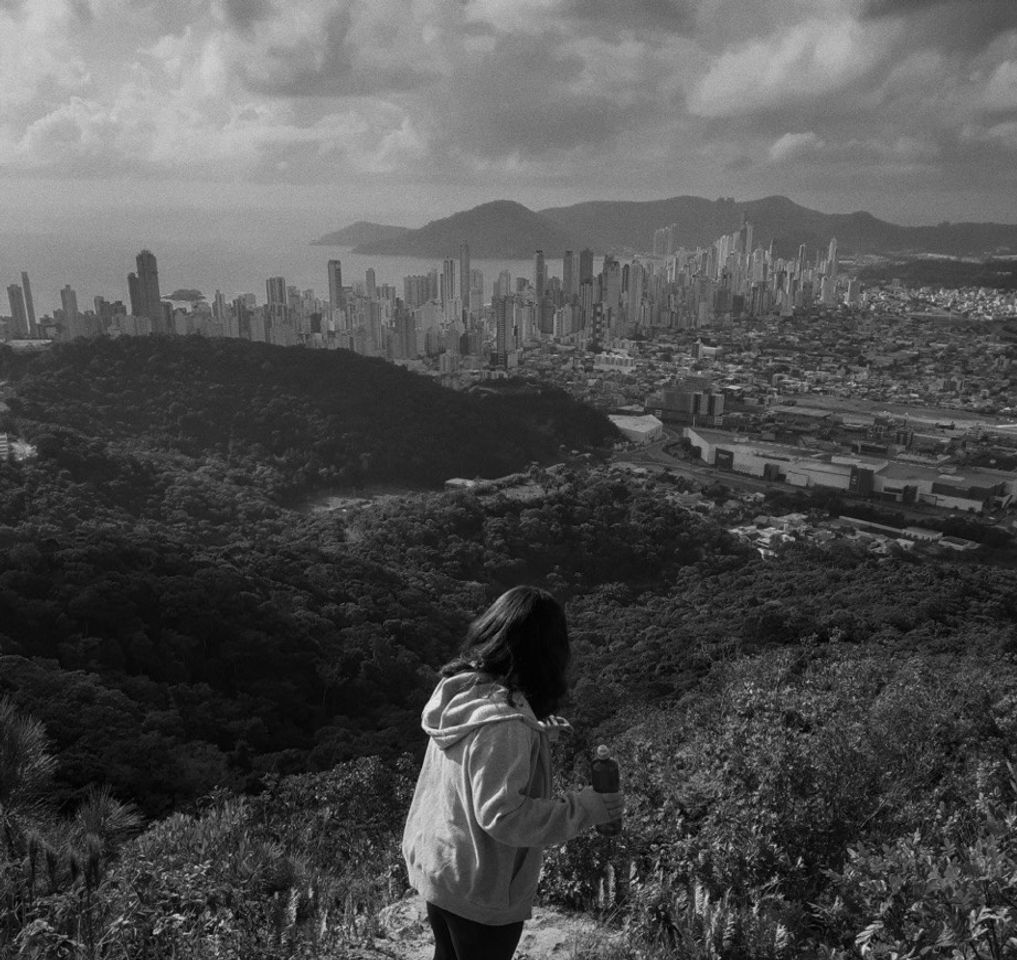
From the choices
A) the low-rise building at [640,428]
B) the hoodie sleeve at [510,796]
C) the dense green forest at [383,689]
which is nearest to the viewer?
the hoodie sleeve at [510,796]

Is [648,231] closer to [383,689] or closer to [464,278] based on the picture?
[464,278]

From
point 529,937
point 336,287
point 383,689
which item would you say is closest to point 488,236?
point 336,287

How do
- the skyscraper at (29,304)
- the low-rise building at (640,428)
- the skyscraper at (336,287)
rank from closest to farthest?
the low-rise building at (640,428) < the skyscraper at (29,304) < the skyscraper at (336,287)

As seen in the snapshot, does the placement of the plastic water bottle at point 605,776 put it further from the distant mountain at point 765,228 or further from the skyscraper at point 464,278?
the distant mountain at point 765,228

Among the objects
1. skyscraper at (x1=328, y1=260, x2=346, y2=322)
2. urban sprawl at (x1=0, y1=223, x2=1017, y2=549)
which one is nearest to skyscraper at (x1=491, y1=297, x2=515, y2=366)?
urban sprawl at (x1=0, y1=223, x2=1017, y2=549)

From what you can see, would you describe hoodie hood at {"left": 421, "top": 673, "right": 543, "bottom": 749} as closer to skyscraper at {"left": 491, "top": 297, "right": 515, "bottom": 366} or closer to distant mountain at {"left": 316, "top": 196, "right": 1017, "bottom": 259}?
skyscraper at {"left": 491, "top": 297, "right": 515, "bottom": 366}

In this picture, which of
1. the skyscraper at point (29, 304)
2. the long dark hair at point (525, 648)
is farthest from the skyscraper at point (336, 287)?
the long dark hair at point (525, 648)
